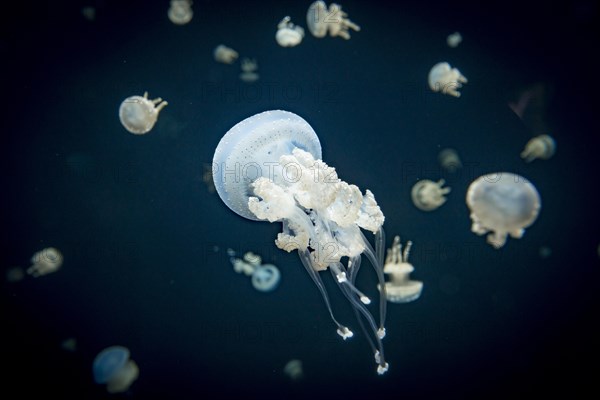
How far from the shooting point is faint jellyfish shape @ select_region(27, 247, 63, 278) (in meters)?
3.96

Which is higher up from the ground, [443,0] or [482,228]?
[443,0]

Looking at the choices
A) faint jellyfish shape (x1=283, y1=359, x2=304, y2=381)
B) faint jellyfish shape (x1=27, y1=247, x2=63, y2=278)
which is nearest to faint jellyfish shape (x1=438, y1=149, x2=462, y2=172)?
faint jellyfish shape (x1=283, y1=359, x2=304, y2=381)

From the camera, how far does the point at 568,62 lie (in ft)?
12.5

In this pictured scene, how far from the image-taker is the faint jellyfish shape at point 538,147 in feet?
12.7

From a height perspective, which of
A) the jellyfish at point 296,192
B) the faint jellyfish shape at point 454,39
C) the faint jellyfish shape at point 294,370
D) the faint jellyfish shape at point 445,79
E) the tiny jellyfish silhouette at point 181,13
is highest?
the tiny jellyfish silhouette at point 181,13

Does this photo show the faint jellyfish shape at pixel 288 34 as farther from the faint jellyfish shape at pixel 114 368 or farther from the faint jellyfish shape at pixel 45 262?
the faint jellyfish shape at pixel 114 368

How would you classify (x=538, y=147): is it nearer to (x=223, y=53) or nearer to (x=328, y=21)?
(x=328, y=21)

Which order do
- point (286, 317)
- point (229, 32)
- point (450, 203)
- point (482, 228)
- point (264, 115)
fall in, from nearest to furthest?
point (264, 115), point (482, 228), point (229, 32), point (450, 203), point (286, 317)

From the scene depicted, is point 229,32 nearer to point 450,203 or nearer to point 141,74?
point 141,74

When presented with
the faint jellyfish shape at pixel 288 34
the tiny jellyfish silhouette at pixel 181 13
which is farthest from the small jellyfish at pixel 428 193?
the tiny jellyfish silhouette at pixel 181 13

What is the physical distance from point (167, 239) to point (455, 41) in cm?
324

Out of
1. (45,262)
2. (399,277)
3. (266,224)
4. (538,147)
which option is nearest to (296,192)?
(266,224)

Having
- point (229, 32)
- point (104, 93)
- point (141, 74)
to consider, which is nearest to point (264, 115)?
point (229, 32)

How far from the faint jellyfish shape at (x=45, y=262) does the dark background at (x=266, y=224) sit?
0.25 ft
